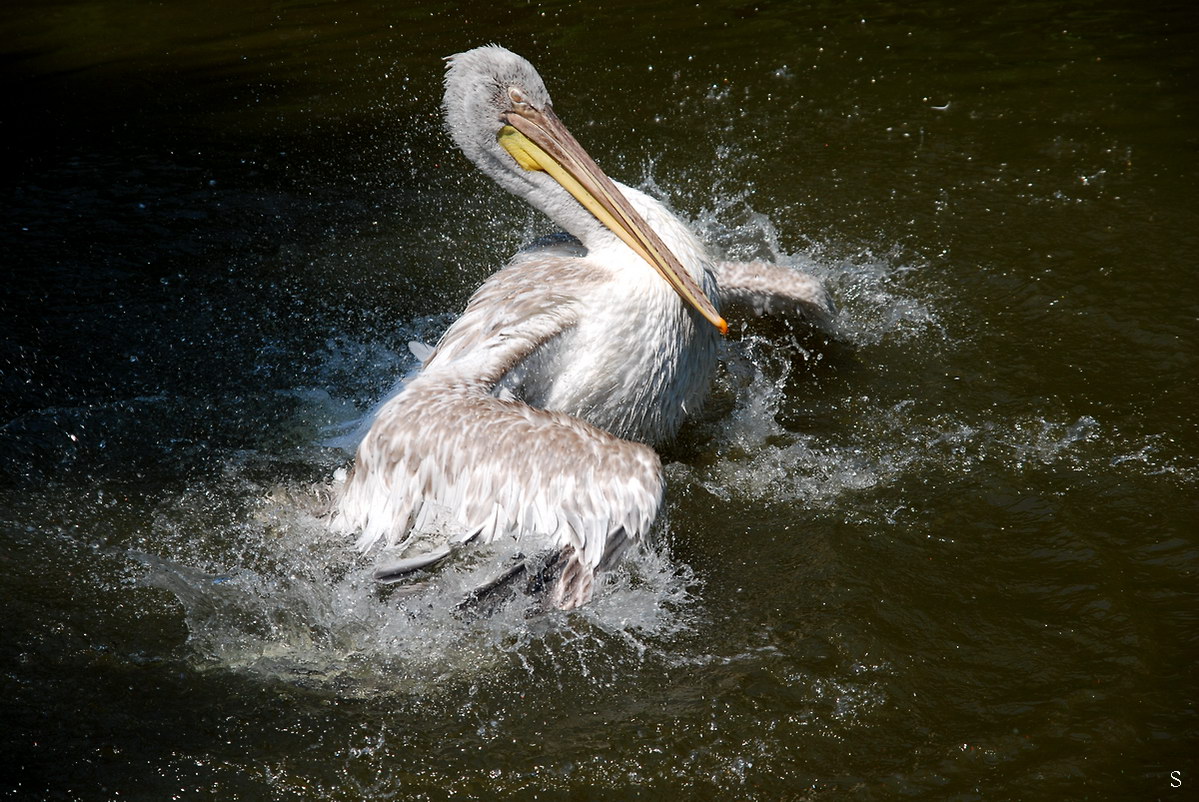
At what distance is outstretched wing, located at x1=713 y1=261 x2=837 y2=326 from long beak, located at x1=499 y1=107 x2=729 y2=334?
0.85m

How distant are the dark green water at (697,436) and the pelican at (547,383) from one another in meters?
0.23

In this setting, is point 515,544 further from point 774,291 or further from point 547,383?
point 774,291

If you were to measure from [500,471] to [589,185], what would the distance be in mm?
1137

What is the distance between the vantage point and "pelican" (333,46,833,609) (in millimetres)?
2869

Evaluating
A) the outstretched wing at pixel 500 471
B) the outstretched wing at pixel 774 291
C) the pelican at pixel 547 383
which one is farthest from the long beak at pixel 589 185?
the outstretched wing at pixel 774 291

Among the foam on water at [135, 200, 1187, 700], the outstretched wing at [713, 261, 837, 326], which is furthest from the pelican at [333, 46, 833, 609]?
the outstretched wing at [713, 261, 837, 326]

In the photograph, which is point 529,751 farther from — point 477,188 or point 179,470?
point 477,188

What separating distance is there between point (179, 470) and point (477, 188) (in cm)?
271

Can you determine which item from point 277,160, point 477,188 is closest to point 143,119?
point 277,160

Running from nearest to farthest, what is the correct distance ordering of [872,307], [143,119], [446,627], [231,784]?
[231,784] < [446,627] < [872,307] < [143,119]

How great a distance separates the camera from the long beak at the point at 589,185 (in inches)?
132

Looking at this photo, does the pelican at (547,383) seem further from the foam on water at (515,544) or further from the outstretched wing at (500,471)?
the foam on water at (515,544)

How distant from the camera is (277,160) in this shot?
6.32 meters

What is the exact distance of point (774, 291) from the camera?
426cm
